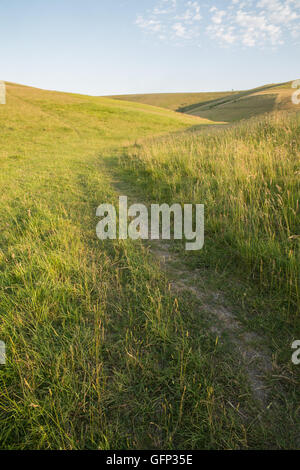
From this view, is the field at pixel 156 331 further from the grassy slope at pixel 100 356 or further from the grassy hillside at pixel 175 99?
the grassy hillside at pixel 175 99

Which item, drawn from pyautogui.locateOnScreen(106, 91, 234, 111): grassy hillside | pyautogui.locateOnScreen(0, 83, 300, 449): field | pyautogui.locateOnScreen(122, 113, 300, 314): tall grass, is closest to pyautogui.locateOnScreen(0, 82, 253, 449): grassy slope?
pyautogui.locateOnScreen(0, 83, 300, 449): field

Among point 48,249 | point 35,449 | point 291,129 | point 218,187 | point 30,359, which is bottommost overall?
point 35,449

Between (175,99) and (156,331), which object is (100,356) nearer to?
(156,331)

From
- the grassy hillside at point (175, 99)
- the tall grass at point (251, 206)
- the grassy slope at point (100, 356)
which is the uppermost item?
the grassy hillside at point (175, 99)

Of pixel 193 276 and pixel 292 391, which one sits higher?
pixel 193 276

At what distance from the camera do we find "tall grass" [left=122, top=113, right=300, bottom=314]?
2828 millimetres

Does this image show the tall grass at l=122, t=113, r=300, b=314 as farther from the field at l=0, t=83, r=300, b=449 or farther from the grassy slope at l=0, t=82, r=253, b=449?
the grassy slope at l=0, t=82, r=253, b=449

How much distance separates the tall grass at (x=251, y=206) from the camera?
2828 mm

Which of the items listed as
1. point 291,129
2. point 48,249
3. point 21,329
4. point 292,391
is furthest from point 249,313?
point 291,129

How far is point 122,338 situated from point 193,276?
1314 mm

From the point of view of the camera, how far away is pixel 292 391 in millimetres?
1805

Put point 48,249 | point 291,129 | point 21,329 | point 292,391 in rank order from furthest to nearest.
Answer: point 291,129, point 48,249, point 21,329, point 292,391

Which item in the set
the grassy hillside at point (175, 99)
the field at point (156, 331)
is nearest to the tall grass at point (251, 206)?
the field at point (156, 331)

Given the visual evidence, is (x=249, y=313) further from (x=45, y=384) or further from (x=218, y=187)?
(x=218, y=187)
